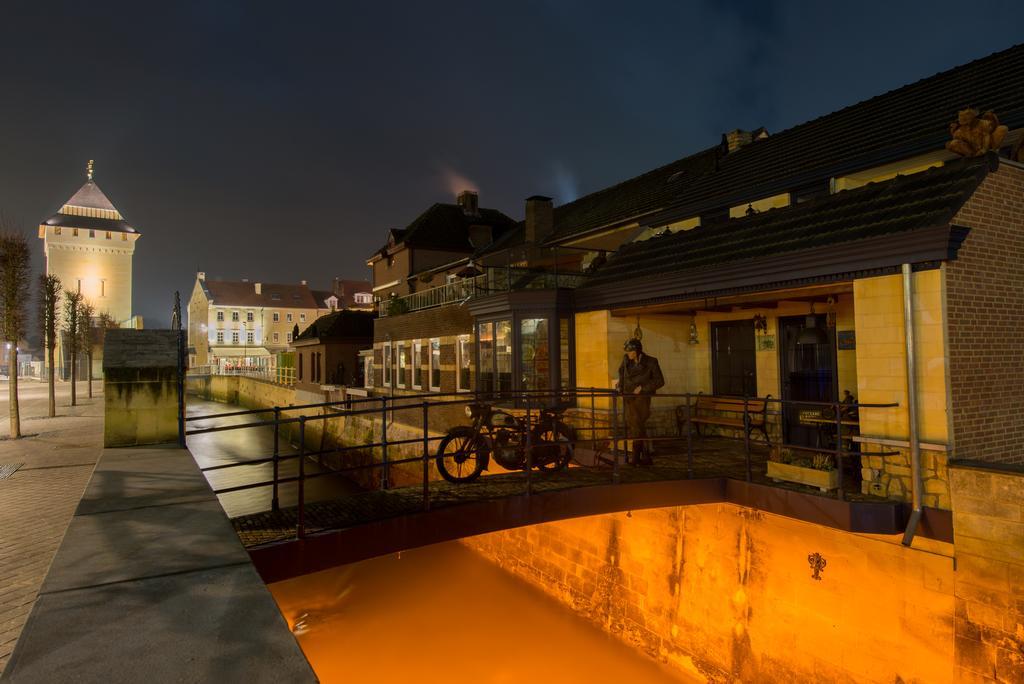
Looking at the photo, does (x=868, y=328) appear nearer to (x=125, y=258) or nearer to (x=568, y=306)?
(x=568, y=306)

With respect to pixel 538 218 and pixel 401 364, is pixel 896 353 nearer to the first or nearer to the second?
pixel 538 218

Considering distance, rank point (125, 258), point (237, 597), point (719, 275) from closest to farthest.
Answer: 1. point (237, 597)
2. point (719, 275)
3. point (125, 258)

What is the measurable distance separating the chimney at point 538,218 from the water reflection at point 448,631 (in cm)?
1297

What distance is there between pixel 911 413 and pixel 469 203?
106ft

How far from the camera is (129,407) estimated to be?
6.18 metres

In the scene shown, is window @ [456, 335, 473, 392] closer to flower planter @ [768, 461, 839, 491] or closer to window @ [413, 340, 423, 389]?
window @ [413, 340, 423, 389]

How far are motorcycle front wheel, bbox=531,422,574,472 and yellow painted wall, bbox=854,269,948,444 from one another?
13.4 ft

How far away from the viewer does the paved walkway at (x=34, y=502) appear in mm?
4738

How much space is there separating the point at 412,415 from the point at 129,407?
1522 cm

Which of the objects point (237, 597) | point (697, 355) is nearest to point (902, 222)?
point (697, 355)

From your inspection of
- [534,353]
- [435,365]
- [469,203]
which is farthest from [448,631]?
[469,203]

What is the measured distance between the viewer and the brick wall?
6805mm

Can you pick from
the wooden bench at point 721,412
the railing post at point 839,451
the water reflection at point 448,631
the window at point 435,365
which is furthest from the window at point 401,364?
the railing post at point 839,451

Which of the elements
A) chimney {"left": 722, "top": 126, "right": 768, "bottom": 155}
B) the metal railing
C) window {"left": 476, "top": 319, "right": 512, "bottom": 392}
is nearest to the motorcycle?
the metal railing
